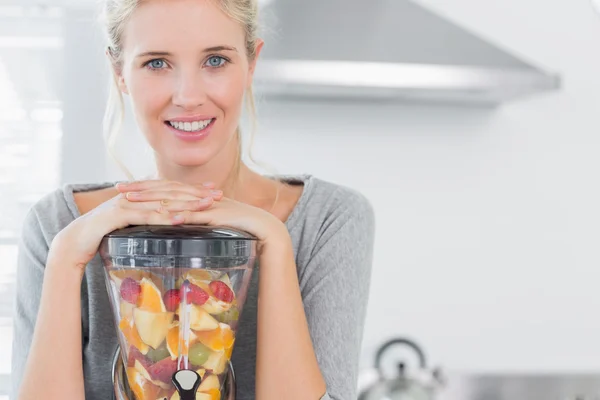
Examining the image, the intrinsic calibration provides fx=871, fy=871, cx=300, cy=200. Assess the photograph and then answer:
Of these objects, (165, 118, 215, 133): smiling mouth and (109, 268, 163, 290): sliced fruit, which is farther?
(165, 118, 215, 133): smiling mouth

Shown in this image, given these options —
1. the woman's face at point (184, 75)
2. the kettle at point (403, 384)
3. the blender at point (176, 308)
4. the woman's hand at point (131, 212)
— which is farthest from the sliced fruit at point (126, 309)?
the kettle at point (403, 384)

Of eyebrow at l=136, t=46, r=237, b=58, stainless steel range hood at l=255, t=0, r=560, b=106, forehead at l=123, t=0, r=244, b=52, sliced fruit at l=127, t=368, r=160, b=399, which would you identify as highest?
stainless steel range hood at l=255, t=0, r=560, b=106

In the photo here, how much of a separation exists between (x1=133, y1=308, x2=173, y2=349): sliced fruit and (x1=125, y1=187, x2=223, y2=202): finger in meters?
0.17

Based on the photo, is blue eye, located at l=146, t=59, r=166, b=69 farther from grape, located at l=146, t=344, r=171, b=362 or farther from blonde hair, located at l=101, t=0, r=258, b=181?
grape, located at l=146, t=344, r=171, b=362

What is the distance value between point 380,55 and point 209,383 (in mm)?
1494

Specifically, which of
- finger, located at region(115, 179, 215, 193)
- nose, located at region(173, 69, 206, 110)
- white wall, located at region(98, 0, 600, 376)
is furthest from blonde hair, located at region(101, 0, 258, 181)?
white wall, located at region(98, 0, 600, 376)

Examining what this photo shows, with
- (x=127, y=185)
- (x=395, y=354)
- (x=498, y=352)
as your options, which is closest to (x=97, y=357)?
(x=127, y=185)

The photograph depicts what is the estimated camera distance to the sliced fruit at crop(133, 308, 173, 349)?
922mm

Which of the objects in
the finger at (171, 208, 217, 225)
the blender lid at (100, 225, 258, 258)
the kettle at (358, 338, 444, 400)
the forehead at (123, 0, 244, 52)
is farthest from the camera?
the kettle at (358, 338, 444, 400)

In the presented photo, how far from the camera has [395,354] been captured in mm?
2832

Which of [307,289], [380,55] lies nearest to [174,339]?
[307,289]

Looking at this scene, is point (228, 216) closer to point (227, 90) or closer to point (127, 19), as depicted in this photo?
point (227, 90)

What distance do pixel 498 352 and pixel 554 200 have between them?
21.3 inches

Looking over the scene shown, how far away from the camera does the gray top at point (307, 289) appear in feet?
3.88
